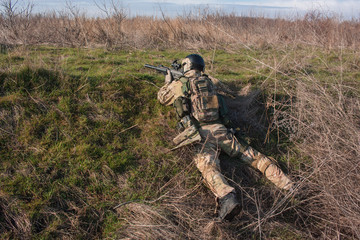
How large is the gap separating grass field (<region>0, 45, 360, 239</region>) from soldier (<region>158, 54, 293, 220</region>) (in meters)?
0.20

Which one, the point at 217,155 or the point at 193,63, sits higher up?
the point at 193,63

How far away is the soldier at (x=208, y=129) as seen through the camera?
3664 millimetres

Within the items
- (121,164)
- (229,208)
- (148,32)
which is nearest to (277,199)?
(229,208)

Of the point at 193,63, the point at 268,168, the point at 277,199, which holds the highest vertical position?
the point at 193,63

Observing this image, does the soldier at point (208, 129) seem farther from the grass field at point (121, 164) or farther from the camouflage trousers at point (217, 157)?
the grass field at point (121, 164)

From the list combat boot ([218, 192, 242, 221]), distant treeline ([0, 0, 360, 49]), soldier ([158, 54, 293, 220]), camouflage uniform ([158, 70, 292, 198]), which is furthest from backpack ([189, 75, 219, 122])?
distant treeline ([0, 0, 360, 49])

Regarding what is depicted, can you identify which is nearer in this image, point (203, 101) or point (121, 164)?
point (121, 164)

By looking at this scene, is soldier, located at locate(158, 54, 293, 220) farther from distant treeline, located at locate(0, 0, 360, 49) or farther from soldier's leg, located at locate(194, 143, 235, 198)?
distant treeline, located at locate(0, 0, 360, 49)

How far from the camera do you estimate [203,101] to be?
3941mm

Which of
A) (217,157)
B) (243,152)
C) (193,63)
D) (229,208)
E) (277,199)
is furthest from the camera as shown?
(193,63)

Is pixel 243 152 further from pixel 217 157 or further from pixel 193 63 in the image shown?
pixel 193 63

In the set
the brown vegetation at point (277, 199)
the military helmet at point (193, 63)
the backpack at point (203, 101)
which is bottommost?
the brown vegetation at point (277, 199)

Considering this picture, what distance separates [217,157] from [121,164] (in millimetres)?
1399

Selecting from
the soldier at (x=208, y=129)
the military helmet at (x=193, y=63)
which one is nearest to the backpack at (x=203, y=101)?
the soldier at (x=208, y=129)
